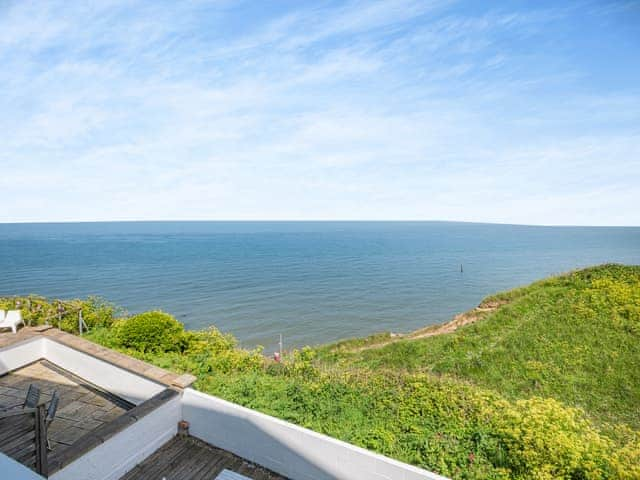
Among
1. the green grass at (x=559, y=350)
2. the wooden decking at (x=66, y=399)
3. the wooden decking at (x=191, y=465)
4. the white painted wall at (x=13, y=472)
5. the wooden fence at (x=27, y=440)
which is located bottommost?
the green grass at (x=559, y=350)

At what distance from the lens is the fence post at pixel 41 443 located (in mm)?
3859

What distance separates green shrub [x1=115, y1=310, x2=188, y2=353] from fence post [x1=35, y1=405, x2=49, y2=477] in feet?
18.8

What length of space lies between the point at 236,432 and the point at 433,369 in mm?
10205

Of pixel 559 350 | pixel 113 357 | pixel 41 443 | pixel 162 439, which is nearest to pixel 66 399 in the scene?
pixel 113 357

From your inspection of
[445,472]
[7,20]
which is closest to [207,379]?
[445,472]

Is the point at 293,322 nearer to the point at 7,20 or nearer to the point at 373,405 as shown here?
the point at 373,405

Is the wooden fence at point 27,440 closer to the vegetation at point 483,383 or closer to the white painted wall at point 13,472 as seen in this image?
the white painted wall at point 13,472

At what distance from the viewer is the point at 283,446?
5.10 m

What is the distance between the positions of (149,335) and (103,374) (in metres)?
2.67

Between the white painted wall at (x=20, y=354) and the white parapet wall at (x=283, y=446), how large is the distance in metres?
4.92

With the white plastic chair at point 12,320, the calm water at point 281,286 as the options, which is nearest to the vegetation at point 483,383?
the white plastic chair at point 12,320

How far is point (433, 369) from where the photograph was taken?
44.7ft

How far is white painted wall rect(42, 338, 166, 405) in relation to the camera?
6.39 metres

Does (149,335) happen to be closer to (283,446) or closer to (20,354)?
(20,354)
